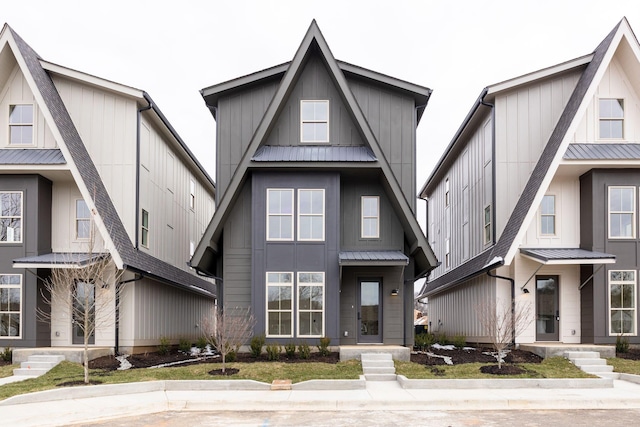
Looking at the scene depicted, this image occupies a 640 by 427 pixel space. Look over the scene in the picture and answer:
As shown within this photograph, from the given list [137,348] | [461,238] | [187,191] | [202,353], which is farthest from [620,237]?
[187,191]

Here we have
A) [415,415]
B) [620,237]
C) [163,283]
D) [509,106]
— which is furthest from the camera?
[163,283]

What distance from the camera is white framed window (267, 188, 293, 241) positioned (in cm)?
1944

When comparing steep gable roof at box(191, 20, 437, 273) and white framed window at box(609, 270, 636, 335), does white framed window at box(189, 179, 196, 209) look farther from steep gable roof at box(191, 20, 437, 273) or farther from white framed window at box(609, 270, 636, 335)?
white framed window at box(609, 270, 636, 335)

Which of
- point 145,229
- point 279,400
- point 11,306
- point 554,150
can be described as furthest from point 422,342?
point 11,306

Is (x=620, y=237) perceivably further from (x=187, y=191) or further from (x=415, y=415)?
(x=187, y=191)

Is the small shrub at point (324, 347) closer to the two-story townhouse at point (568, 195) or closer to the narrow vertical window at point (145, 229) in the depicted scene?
the two-story townhouse at point (568, 195)

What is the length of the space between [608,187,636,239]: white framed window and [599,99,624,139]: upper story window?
6.17 feet

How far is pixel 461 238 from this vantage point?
2752 centimetres

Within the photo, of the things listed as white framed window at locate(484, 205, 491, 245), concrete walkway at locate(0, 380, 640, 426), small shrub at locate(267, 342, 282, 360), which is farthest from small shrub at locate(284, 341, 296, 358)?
white framed window at locate(484, 205, 491, 245)

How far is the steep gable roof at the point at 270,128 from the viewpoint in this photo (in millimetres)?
18781

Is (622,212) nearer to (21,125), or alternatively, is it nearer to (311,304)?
(311,304)

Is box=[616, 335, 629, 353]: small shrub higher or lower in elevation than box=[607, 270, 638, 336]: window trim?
lower

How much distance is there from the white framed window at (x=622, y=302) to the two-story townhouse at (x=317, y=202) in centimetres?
564

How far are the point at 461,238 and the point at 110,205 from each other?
15.4m
